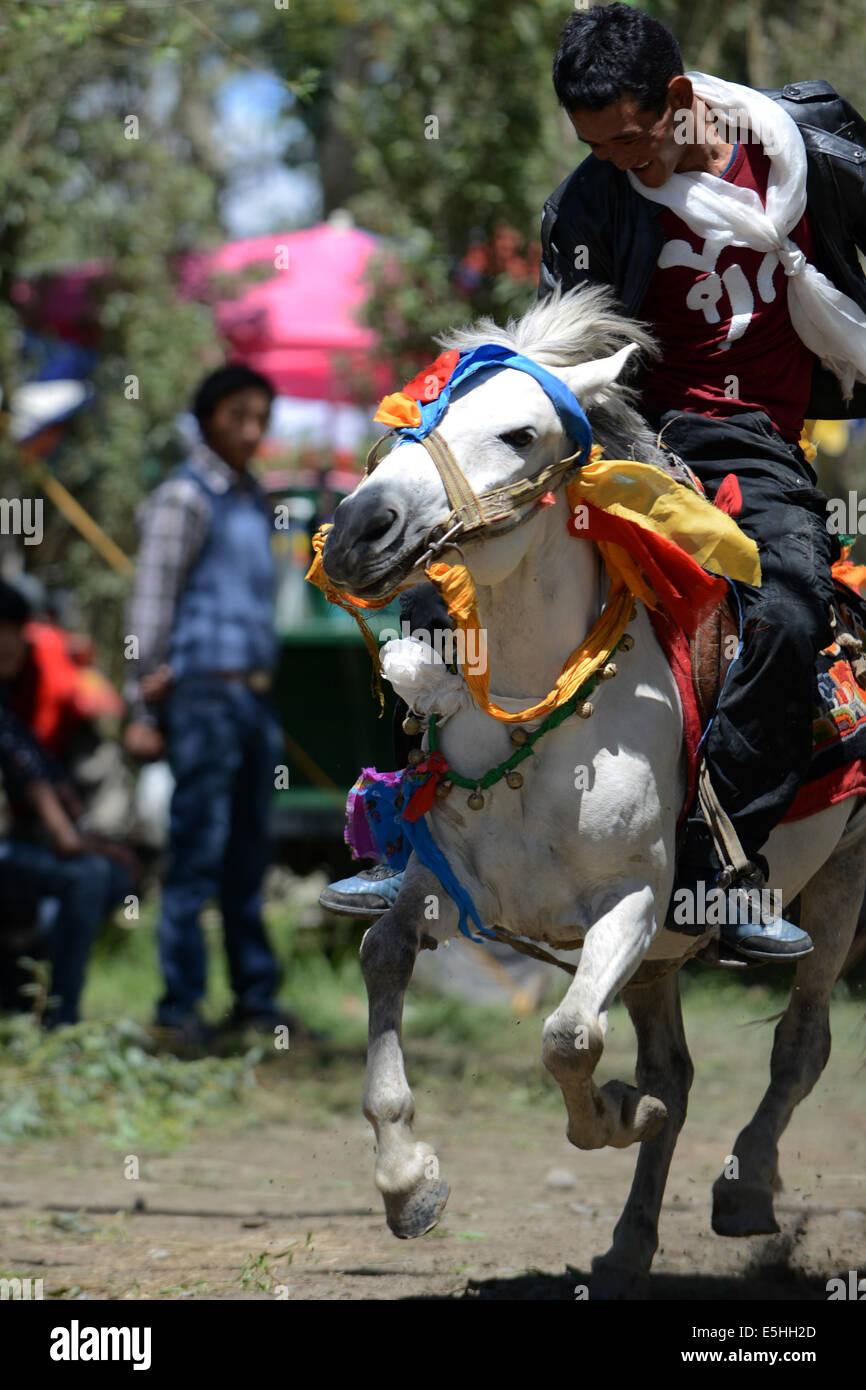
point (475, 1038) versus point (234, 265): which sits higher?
point (234, 265)

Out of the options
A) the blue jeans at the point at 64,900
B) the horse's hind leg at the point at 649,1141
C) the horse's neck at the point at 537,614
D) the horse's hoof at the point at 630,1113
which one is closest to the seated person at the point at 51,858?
the blue jeans at the point at 64,900

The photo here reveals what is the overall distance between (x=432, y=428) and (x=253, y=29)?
16430 mm

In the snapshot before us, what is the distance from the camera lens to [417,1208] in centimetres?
371

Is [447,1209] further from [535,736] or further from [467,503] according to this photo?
[467,503]

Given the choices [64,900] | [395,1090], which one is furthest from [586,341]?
[64,900]

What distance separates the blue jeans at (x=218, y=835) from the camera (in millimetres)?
8180

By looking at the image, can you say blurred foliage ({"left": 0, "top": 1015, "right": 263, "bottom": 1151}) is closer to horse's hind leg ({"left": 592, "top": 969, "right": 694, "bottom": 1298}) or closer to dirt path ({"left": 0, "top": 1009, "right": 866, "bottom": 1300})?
dirt path ({"left": 0, "top": 1009, "right": 866, "bottom": 1300})

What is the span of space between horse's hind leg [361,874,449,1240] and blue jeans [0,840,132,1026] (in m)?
4.42

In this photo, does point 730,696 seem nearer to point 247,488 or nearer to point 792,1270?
point 792,1270

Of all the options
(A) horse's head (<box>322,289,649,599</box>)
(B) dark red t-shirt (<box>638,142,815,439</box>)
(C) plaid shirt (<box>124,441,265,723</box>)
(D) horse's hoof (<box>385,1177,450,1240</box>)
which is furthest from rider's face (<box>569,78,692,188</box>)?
(C) plaid shirt (<box>124,441,265,723</box>)

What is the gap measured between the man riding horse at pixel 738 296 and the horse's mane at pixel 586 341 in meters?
0.21

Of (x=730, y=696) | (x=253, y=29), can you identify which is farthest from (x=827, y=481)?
(x=253, y=29)

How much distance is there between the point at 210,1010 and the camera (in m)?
8.80

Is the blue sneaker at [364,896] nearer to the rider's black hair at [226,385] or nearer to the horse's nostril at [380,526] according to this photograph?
the horse's nostril at [380,526]
